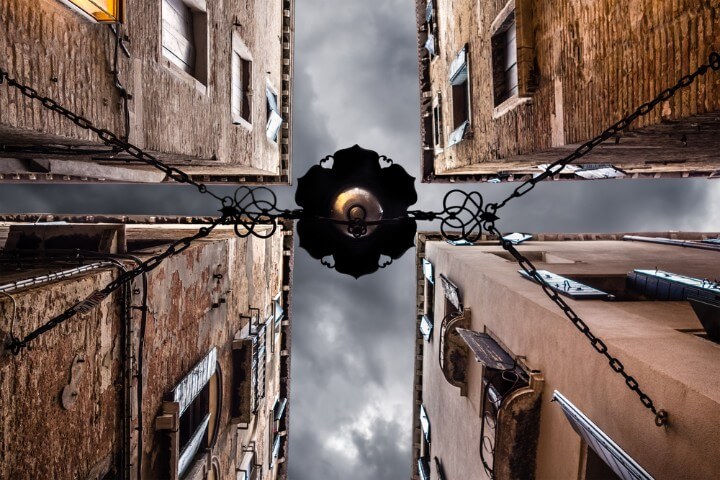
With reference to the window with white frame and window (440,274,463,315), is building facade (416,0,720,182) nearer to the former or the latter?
window (440,274,463,315)

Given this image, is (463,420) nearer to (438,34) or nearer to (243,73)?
(243,73)

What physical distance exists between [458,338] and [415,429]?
7725 millimetres

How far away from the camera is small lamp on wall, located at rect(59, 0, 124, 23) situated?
4547mm

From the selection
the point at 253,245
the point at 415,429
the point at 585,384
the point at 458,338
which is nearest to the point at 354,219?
the point at 585,384

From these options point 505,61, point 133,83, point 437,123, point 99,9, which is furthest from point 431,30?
point 99,9

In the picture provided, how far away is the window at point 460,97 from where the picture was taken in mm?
11328

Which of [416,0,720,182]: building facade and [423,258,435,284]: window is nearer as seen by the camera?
[416,0,720,182]: building facade

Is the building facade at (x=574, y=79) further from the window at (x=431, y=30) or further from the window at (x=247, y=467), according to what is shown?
the window at (x=247, y=467)

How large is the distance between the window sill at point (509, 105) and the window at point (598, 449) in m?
4.78

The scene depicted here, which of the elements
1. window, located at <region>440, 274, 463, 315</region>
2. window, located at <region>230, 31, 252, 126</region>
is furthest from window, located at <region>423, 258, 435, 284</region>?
window, located at <region>230, 31, 252, 126</region>

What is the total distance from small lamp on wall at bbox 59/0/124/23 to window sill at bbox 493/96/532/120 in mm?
6055

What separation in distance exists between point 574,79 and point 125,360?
6.76 meters

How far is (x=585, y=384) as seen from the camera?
5215 millimetres

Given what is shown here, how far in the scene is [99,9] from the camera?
15.5 feet
